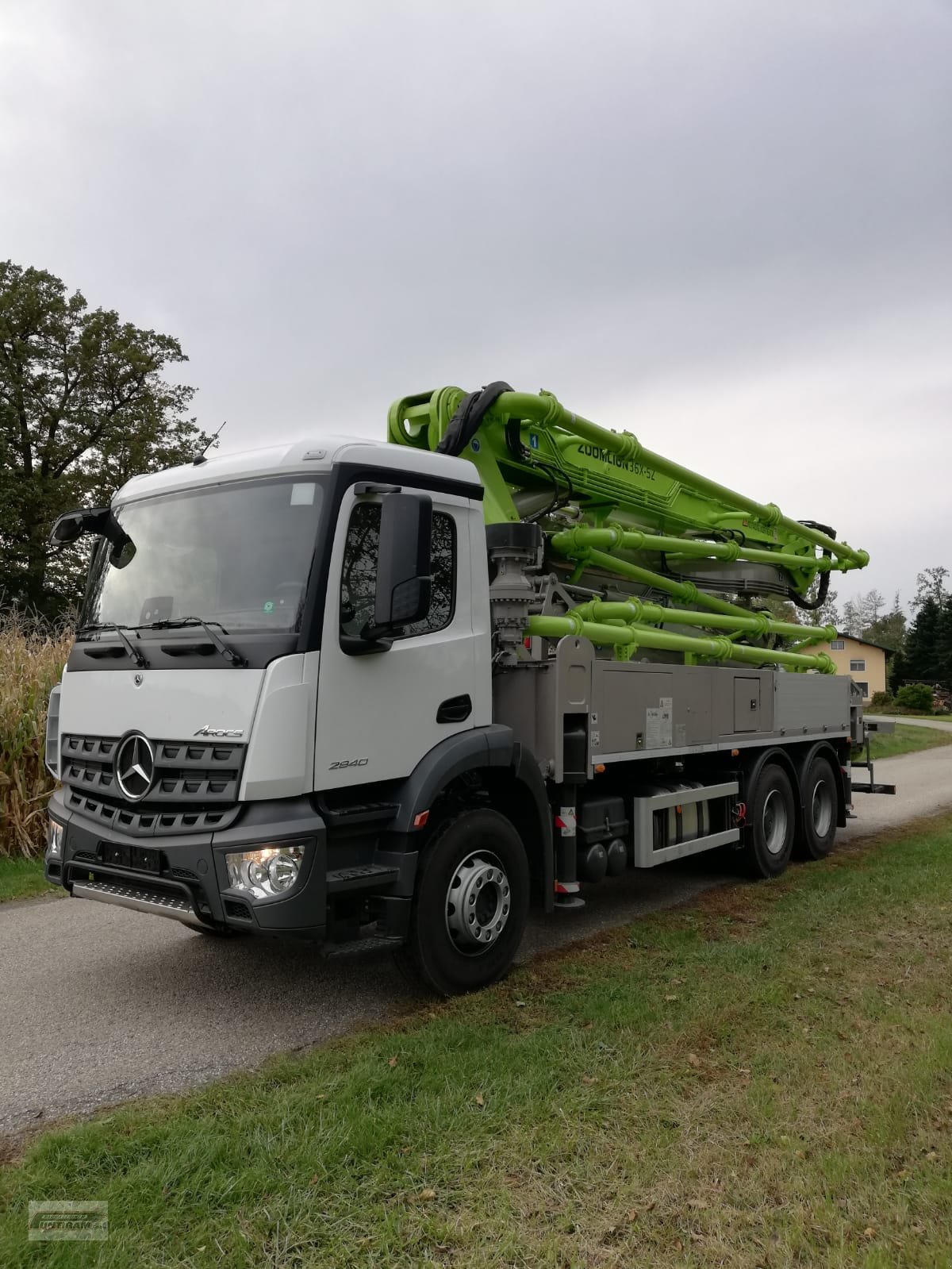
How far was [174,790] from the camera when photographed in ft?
14.8

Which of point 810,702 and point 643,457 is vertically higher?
point 643,457

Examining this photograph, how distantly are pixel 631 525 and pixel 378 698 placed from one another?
3895 millimetres

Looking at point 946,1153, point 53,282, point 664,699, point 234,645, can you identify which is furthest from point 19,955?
point 53,282

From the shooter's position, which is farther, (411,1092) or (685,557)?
(685,557)

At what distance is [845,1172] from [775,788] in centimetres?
566

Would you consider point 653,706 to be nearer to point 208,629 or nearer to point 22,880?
point 208,629

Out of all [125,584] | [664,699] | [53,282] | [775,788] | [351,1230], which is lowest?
[351,1230]

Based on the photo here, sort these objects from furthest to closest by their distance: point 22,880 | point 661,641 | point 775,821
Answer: point 775,821 → point 22,880 → point 661,641

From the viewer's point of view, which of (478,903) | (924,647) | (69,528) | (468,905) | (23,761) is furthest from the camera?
(924,647)

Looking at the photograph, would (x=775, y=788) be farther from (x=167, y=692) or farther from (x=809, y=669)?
(x=167, y=692)

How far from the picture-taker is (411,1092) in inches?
155

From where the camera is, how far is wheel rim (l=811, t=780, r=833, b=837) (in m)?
9.54

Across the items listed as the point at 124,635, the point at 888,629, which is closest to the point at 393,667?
the point at 124,635

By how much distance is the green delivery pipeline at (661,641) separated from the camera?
6039 millimetres
